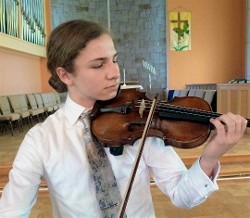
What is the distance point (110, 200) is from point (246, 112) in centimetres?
414

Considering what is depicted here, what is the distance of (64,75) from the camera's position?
99 centimetres

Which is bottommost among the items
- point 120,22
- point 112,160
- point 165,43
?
point 112,160

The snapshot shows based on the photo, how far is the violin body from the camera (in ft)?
3.23

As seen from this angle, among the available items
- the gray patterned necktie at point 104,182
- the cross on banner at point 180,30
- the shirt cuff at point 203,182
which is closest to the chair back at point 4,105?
the gray patterned necktie at point 104,182

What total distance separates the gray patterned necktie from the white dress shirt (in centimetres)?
3

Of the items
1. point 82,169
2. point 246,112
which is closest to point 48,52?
point 82,169

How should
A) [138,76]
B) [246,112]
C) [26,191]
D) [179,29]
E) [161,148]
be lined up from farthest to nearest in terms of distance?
[138,76]
[179,29]
[246,112]
[161,148]
[26,191]

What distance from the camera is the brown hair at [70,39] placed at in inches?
35.9

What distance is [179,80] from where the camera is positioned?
874cm

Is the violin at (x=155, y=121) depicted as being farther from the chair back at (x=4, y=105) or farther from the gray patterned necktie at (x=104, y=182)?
the chair back at (x=4, y=105)

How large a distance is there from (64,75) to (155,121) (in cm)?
34

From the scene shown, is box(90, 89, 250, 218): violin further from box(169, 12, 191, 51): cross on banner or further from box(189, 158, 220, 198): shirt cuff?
box(169, 12, 191, 51): cross on banner

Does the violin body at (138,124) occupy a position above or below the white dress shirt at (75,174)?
above

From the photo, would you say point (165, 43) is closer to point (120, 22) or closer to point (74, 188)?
point (120, 22)
